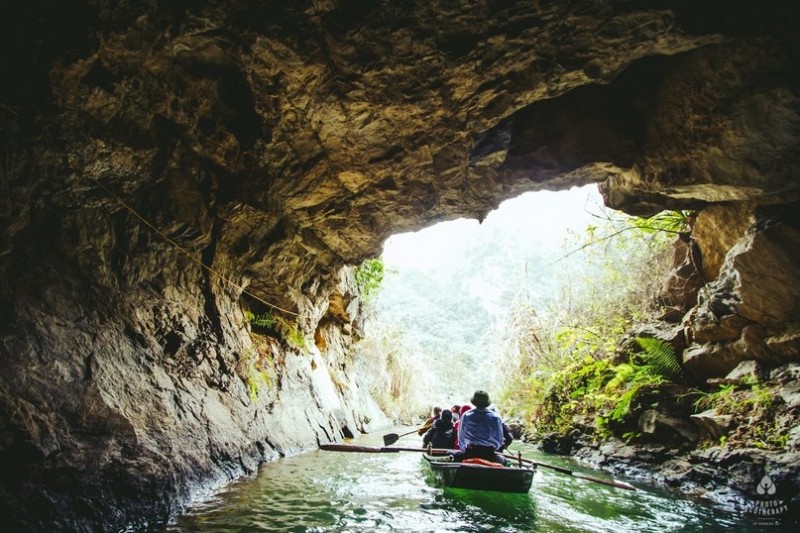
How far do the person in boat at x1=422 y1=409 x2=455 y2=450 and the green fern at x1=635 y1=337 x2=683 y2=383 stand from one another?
3.94 metres

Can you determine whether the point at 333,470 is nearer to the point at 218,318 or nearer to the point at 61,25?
the point at 218,318

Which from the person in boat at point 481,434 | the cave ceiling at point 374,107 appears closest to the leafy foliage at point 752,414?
the cave ceiling at point 374,107

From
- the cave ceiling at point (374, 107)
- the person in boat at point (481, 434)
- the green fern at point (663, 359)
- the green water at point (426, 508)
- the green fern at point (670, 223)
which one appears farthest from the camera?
the green fern at point (670, 223)

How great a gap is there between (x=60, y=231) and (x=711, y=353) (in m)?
9.29

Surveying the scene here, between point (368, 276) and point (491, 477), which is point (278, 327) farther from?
point (491, 477)

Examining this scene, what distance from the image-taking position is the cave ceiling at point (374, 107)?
4.11 meters

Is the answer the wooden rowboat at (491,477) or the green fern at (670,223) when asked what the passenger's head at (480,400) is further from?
the green fern at (670,223)

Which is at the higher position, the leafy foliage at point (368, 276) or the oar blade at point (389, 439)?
the leafy foliage at point (368, 276)

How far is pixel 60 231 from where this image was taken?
4719 mm

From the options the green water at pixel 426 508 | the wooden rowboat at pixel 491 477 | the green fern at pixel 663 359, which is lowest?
the green water at pixel 426 508

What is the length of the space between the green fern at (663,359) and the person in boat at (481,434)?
11.2 ft

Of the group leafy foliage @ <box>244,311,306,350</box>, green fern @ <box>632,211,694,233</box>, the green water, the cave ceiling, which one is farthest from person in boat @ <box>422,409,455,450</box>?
green fern @ <box>632,211,694,233</box>

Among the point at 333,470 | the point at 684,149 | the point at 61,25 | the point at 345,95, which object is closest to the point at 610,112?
the point at 684,149

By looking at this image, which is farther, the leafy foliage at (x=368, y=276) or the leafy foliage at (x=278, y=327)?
the leafy foliage at (x=368, y=276)
